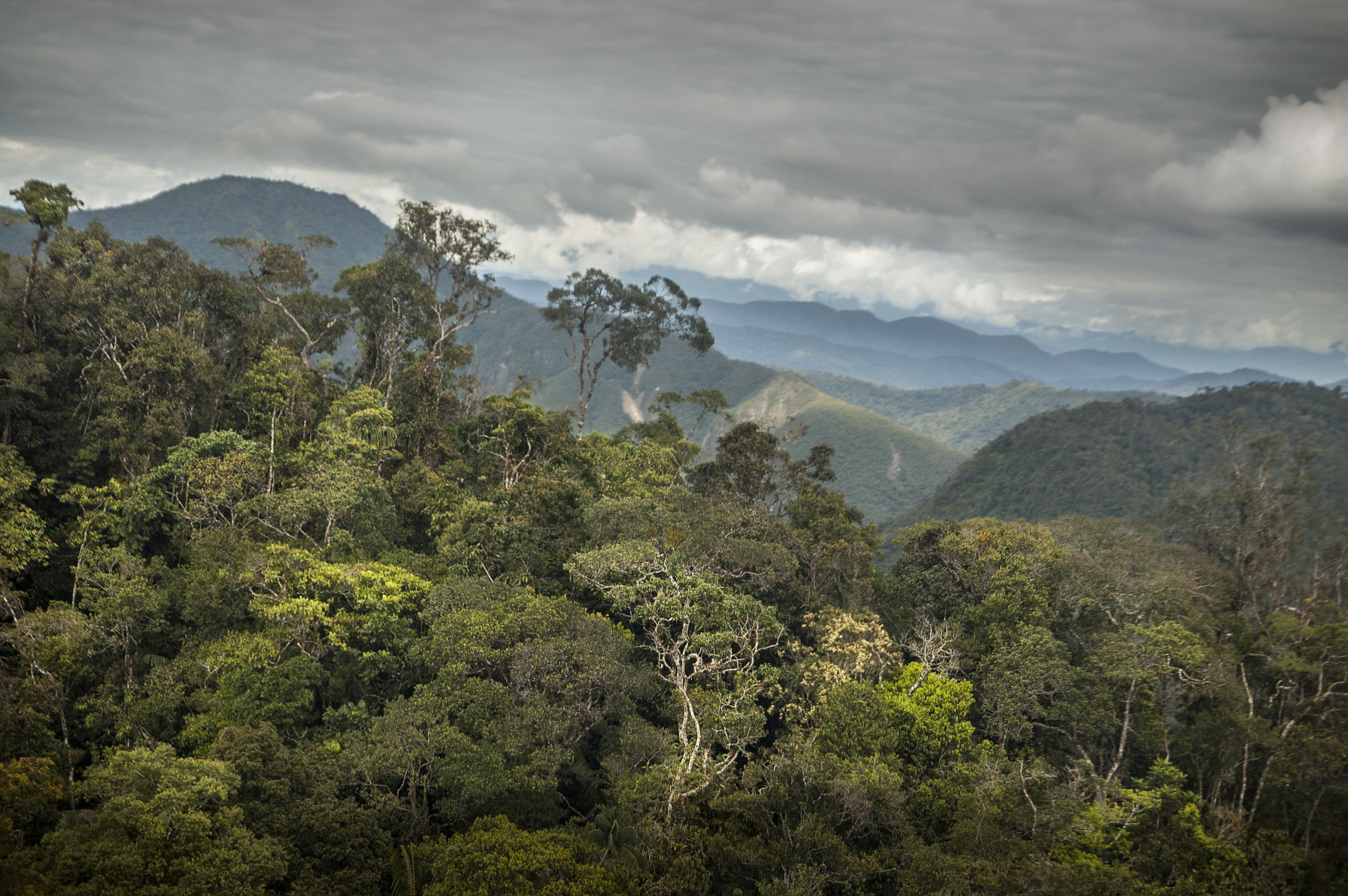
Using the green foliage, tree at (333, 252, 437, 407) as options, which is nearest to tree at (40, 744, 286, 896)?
the green foliage

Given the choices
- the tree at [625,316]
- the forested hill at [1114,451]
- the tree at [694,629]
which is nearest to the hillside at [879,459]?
the forested hill at [1114,451]

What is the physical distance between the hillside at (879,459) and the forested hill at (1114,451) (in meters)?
26.4

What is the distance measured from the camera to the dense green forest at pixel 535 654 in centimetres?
1717

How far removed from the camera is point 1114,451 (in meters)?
117

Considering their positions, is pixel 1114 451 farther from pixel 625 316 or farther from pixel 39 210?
pixel 39 210

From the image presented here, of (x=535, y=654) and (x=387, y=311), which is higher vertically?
(x=387, y=311)

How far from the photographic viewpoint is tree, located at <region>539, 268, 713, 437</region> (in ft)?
159

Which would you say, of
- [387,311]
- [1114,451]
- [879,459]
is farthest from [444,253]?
[879,459]

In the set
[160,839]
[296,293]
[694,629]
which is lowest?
[160,839]

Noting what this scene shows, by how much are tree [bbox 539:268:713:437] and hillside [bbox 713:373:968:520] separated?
317 feet

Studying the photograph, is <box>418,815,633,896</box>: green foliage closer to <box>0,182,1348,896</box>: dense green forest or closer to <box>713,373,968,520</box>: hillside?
<box>0,182,1348,896</box>: dense green forest

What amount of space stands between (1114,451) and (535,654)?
123250 mm

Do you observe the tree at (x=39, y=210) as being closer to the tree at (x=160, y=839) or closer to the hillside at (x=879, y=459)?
the tree at (x=160, y=839)

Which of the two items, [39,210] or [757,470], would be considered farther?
[757,470]
